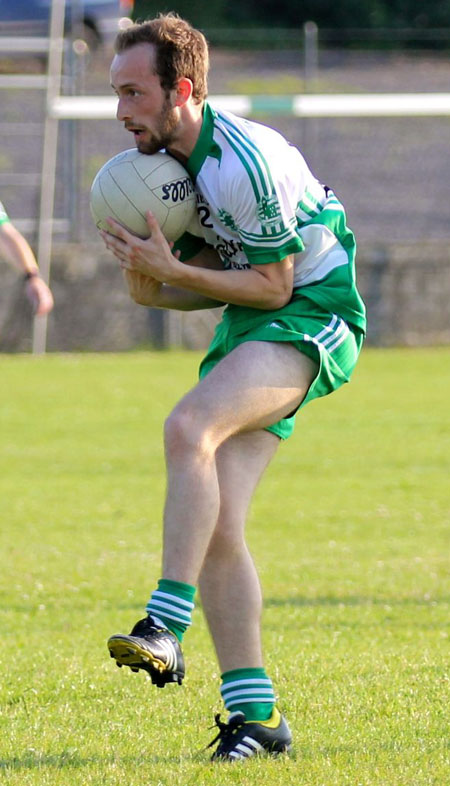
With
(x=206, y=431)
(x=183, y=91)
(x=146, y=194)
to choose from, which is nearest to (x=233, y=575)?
(x=206, y=431)

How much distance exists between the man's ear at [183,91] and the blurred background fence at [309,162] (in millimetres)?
16934

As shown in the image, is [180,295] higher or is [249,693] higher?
[180,295]

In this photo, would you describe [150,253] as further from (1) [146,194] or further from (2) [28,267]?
(2) [28,267]

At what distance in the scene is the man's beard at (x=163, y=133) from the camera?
14.0 feet

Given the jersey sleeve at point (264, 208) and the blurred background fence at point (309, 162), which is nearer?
the jersey sleeve at point (264, 208)

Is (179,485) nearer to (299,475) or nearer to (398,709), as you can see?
(398,709)

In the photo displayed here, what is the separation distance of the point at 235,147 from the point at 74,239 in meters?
18.2

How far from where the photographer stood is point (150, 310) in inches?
838

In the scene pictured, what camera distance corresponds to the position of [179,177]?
439cm

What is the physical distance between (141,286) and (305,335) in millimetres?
588

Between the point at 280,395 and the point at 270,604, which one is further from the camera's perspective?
the point at 270,604

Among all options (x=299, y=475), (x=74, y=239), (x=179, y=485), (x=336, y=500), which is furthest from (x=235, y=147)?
(x=74, y=239)

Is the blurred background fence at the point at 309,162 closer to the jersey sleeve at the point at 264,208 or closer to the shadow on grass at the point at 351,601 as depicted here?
the shadow on grass at the point at 351,601

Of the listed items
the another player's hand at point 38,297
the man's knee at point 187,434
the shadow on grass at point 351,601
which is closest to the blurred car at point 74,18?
the another player's hand at point 38,297
